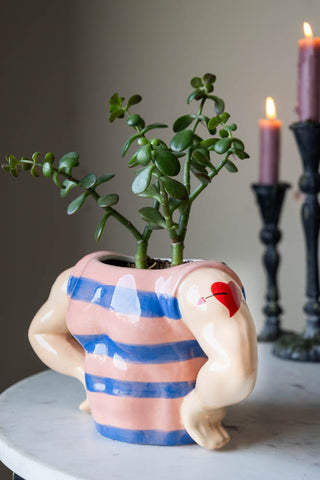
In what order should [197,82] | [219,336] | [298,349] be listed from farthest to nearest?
[298,349]
[197,82]
[219,336]

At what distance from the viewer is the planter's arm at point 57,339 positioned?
62 cm

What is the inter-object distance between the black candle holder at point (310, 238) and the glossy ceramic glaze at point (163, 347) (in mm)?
331

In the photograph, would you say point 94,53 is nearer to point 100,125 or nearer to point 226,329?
point 100,125

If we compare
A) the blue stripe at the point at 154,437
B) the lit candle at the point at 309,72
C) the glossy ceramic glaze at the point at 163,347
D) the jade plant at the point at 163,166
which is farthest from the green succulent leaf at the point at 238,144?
→ the lit candle at the point at 309,72

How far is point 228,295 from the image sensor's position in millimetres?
507

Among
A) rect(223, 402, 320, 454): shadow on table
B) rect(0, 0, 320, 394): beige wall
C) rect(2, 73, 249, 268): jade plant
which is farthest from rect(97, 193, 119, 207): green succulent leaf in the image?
rect(0, 0, 320, 394): beige wall

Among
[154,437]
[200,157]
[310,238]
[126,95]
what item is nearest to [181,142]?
[200,157]

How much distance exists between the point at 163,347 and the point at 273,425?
155 mm

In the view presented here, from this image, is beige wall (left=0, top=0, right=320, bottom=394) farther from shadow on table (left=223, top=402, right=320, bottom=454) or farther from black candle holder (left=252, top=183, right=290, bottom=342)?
shadow on table (left=223, top=402, right=320, bottom=454)

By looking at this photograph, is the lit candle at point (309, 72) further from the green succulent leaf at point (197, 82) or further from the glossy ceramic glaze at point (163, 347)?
the glossy ceramic glaze at point (163, 347)

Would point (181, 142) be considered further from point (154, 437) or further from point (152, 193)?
point (154, 437)

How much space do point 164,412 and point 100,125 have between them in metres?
0.91

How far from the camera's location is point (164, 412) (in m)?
0.55

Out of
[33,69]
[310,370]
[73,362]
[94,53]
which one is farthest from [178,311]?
[94,53]
